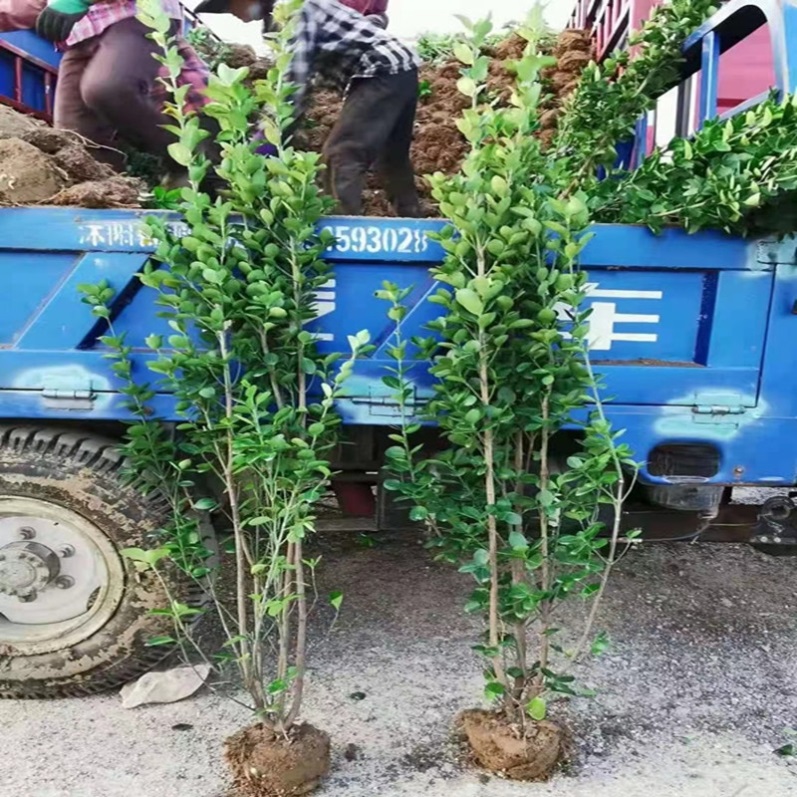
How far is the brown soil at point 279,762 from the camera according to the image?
225 centimetres

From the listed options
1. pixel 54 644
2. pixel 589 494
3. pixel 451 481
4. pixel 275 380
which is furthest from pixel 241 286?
pixel 54 644

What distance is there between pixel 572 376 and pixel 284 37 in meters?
1.14

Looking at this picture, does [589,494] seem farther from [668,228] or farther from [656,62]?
[656,62]

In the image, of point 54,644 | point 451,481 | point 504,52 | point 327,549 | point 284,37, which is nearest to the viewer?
point 284,37

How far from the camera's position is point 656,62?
342 centimetres

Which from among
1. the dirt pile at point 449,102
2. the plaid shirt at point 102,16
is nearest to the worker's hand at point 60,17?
the plaid shirt at point 102,16

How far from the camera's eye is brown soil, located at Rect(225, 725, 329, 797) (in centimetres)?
225

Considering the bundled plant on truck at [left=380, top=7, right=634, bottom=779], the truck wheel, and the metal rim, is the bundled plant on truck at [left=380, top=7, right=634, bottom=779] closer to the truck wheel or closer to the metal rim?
the truck wheel

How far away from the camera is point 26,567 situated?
105 inches

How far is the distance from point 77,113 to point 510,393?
96.4 inches

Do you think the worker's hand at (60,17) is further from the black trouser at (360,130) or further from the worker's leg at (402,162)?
the worker's leg at (402,162)

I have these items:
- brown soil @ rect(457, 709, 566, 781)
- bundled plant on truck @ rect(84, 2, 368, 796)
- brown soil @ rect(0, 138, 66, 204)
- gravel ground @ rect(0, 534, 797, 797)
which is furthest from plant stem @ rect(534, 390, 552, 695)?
brown soil @ rect(0, 138, 66, 204)

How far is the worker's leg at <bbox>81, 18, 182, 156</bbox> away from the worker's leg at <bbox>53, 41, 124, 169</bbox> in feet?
0.52

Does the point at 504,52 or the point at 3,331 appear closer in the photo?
the point at 3,331
